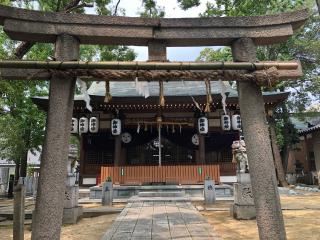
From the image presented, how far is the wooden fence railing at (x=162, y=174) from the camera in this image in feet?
56.0

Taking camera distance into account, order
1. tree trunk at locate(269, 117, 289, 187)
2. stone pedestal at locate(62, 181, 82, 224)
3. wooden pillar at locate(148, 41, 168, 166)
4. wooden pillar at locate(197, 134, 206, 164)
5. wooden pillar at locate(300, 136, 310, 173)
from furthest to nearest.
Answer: wooden pillar at locate(300, 136, 310, 173)
tree trunk at locate(269, 117, 289, 187)
wooden pillar at locate(197, 134, 206, 164)
stone pedestal at locate(62, 181, 82, 224)
wooden pillar at locate(148, 41, 168, 166)

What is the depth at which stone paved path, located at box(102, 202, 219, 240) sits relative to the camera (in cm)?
634

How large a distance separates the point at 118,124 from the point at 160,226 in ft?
34.0

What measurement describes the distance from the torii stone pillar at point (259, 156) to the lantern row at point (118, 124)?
12098mm

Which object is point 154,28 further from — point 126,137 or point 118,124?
point 126,137

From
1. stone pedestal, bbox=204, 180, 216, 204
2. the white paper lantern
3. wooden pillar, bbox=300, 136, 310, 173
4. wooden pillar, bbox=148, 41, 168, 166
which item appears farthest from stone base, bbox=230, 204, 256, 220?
wooden pillar, bbox=300, 136, 310, 173

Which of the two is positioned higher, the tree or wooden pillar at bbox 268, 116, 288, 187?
the tree

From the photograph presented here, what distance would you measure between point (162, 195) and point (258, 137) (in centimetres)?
1066

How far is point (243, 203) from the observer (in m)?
10.2

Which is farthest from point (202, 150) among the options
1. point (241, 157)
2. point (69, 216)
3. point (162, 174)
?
point (69, 216)

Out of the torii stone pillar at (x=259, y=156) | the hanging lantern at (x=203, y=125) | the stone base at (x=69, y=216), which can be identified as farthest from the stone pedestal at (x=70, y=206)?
the hanging lantern at (x=203, y=125)

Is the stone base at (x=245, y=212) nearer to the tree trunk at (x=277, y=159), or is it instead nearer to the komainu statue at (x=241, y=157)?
the komainu statue at (x=241, y=157)

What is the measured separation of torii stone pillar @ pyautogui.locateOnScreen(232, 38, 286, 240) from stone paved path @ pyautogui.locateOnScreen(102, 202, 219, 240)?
1879 mm

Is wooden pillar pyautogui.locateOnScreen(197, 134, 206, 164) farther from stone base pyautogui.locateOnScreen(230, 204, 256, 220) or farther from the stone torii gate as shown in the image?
the stone torii gate
